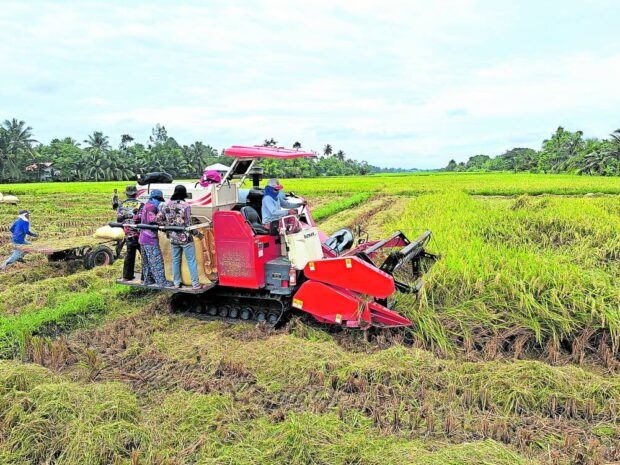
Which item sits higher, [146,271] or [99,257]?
[146,271]

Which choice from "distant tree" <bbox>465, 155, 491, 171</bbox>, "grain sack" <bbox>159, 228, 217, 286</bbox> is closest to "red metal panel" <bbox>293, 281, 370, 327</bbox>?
"grain sack" <bbox>159, 228, 217, 286</bbox>

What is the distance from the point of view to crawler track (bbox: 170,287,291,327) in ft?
18.2

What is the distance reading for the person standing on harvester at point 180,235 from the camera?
18.1 feet

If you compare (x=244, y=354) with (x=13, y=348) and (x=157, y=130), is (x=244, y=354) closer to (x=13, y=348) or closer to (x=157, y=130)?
(x=13, y=348)

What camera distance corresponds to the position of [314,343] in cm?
470

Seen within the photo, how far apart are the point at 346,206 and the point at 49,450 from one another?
56.6 ft

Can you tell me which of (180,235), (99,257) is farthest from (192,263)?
(99,257)

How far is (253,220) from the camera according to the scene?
568 cm

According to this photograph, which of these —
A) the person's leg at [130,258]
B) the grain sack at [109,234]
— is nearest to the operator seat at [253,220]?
the person's leg at [130,258]

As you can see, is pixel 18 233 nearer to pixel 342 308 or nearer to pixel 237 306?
pixel 237 306

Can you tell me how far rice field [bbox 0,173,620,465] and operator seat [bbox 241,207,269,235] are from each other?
122 cm

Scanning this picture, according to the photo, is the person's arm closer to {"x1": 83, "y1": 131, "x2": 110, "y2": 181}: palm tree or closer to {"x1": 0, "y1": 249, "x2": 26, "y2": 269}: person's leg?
{"x1": 0, "y1": 249, "x2": 26, "y2": 269}: person's leg

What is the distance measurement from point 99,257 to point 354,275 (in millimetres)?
6221

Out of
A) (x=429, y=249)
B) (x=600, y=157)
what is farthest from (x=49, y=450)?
(x=600, y=157)
